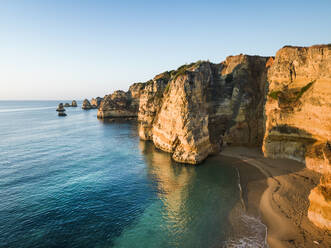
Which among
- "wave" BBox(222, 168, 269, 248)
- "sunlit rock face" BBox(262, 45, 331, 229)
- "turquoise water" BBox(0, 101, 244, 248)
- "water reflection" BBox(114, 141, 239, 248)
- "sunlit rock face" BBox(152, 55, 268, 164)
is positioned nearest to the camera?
"wave" BBox(222, 168, 269, 248)

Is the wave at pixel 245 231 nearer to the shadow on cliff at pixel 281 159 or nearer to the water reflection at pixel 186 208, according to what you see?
the water reflection at pixel 186 208

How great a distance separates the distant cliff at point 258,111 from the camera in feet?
90.2

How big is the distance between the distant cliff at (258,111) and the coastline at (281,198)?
148 cm

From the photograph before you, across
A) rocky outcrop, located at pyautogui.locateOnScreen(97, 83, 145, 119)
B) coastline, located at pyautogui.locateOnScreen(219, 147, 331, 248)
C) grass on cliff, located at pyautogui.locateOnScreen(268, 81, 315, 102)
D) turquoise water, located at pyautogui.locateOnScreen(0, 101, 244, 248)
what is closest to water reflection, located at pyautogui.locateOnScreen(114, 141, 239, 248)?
turquoise water, located at pyautogui.locateOnScreen(0, 101, 244, 248)

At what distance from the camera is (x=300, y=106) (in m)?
30.5

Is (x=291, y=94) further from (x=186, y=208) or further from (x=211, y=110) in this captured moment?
(x=186, y=208)

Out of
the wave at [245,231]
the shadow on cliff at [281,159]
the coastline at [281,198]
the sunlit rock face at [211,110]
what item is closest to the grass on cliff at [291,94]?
the shadow on cliff at [281,159]

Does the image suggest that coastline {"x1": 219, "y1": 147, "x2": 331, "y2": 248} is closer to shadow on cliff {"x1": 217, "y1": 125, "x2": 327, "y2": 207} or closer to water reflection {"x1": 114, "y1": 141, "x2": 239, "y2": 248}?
shadow on cliff {"x1": 217, "y1": 125, "x2": 327, "y2": 207}

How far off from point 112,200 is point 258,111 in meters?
37.1

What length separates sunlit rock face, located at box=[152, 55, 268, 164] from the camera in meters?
37.2

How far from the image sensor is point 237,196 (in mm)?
24094

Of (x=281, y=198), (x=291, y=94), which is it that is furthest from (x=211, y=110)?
(x=281, y=198)

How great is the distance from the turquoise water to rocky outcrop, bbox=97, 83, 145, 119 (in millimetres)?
69627

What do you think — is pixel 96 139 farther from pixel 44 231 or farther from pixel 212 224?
pixel 212 224
